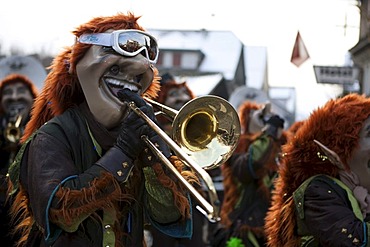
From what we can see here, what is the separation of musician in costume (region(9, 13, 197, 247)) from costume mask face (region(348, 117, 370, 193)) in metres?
1.04

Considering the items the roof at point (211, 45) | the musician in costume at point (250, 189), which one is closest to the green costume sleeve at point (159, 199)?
the musician in costume at point (250, 189)

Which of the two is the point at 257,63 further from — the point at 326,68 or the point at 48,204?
the point at 48,204

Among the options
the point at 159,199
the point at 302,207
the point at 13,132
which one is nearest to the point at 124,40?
the point at 159,199

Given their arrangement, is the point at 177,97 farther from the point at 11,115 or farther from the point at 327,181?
the point at 327,181

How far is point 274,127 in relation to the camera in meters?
8.09

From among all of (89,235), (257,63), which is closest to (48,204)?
(89,235)

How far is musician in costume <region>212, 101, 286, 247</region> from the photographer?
25.8 feet

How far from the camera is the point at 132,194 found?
12.8ft

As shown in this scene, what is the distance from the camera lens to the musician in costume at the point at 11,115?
641 centimetres

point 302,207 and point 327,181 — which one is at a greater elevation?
point 327,181

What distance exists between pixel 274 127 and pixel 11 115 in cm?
A: 259

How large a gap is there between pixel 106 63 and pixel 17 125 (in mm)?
3193

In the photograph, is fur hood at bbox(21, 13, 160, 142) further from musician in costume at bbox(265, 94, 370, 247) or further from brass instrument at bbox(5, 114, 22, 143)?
brass instrument at bbox(5, 114, 22, 143)

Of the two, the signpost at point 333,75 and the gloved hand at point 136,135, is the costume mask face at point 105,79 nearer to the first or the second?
the gloved hand at point 136,135
